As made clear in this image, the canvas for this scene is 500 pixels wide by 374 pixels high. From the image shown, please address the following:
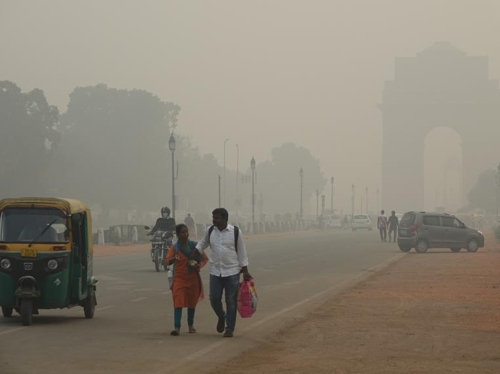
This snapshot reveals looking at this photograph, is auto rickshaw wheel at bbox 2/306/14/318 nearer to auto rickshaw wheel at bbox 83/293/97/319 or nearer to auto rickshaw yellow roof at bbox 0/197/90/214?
auto rickshaw wheel at bbox 83/293/97/319

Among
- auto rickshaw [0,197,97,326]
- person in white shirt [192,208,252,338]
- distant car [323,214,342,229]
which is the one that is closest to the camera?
person in white shirt [192,208,252,338]

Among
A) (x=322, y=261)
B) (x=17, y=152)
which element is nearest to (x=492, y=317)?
(x=322, y=261)

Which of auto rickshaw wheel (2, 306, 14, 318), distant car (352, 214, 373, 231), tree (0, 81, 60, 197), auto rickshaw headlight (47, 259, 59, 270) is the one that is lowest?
auto rickshaw wheel (2, 306, 14, 318)

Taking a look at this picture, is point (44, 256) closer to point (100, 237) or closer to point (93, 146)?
point (100, 237)

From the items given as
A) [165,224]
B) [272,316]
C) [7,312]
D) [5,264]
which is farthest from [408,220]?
[5,264]

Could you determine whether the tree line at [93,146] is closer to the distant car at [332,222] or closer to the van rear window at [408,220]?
the distant car at [332,222]

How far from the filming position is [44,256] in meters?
16.6

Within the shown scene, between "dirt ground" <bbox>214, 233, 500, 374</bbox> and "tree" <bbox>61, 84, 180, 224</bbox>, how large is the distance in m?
74.6

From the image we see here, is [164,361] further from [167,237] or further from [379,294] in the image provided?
[167,237]

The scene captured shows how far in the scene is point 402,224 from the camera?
4756 centimetres

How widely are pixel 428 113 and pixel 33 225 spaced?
16120 centimetres

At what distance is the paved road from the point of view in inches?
492

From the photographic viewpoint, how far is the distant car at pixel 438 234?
4584 cm

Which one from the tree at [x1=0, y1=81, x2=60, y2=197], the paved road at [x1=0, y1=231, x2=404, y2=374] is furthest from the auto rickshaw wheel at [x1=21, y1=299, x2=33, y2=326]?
the tree at [x1=0, y1=81, x2=60, y2=197]
